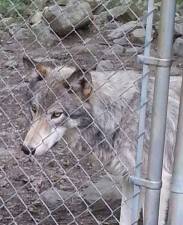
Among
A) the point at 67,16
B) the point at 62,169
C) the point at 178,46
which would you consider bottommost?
the point at 67,16

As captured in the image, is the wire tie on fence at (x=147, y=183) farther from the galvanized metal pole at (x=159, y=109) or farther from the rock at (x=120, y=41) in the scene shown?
the rock at (x=120, y=41)

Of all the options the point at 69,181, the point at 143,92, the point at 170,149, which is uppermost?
the point at 143,92

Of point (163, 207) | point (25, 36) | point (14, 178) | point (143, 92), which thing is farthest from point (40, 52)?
point (143, 92)

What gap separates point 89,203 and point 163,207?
0.58 metres

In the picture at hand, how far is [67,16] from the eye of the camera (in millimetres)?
7664

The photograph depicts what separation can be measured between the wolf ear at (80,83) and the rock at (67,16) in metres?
4.49

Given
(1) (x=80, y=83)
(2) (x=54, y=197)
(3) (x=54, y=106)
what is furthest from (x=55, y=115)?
(2) (x=54, y=197)

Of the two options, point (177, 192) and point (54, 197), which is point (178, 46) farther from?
point (177, 192)

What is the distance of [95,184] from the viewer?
13.2 feet

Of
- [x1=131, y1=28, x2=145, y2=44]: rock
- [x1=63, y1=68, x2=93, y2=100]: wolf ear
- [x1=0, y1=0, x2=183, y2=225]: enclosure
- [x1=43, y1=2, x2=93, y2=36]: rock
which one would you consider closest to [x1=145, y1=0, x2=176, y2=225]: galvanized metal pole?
[x1=0, y1=0, x2=183, y2=225]: enclosure

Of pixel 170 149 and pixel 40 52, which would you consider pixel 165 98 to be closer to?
pixel 170 149

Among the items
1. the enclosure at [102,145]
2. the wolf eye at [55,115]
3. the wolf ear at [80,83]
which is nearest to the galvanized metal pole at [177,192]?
the enclosure at [102,145]

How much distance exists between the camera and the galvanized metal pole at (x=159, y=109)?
75.1 inches

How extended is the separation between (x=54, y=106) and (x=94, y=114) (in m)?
0.24
